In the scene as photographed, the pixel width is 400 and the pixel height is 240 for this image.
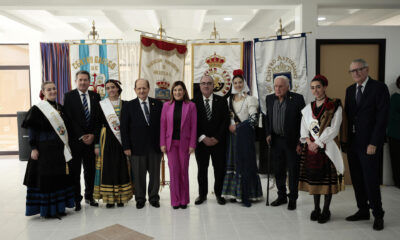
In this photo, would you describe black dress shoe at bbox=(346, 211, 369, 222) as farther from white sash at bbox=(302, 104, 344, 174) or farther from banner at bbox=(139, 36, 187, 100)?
banner at bbox=(139, 36, 187, 100)

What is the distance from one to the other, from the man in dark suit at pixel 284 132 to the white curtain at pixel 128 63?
494 cm

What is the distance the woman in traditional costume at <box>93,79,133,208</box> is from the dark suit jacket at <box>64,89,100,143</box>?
9 cm

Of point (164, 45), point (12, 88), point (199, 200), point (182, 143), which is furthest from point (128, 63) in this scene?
point (199, 200)

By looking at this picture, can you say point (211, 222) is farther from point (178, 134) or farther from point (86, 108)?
point (86, 108)

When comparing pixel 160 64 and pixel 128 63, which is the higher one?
pixel 128 63

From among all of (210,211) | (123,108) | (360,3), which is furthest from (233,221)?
(360,3)

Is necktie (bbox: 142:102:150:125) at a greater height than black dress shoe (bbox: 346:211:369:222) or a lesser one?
greater

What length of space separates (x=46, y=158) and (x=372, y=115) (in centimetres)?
334

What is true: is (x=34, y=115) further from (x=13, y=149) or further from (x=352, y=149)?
(x=13, y=149)

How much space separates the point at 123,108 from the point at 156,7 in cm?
181

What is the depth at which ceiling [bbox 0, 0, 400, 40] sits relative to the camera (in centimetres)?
581

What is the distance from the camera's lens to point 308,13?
4.36m

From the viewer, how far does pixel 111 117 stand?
11.4 feet

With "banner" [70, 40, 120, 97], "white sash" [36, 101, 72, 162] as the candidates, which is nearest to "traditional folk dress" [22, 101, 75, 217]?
"white sash" [36, 101, 72, 162]
